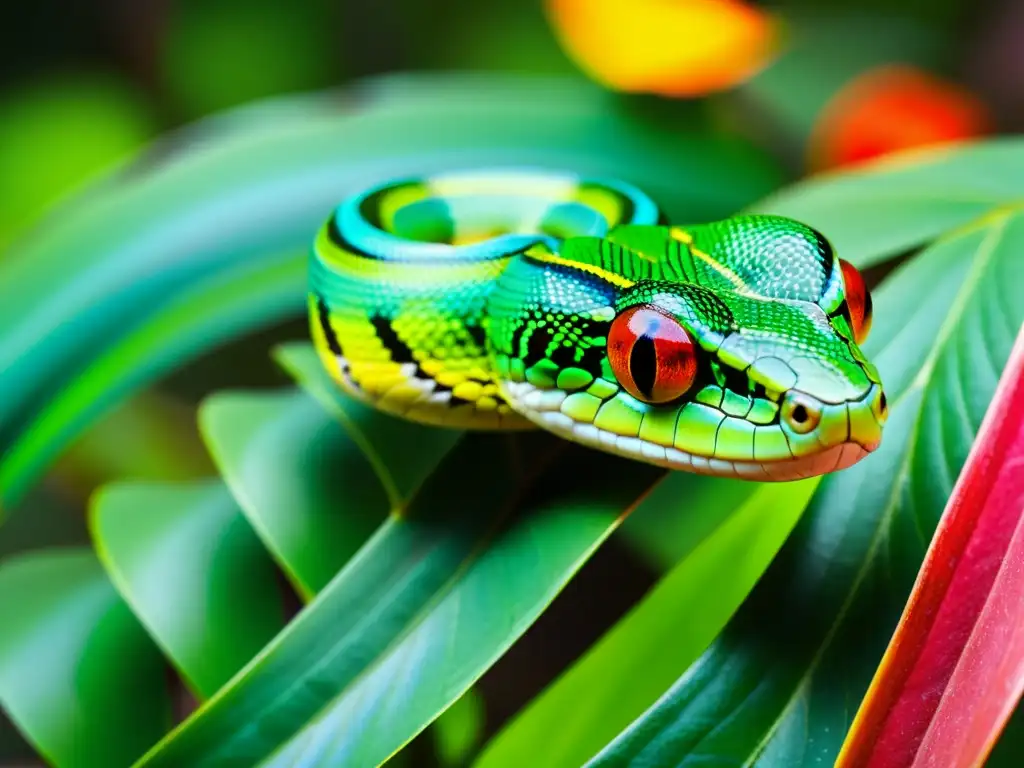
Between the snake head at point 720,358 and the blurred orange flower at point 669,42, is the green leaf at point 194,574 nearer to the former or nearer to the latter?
the snake head at point 720,358

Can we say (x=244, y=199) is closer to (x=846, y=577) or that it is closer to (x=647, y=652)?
(x=647, y=652)

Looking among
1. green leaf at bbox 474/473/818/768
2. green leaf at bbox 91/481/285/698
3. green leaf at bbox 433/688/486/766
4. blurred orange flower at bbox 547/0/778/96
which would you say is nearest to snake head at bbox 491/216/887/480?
green leaf at bbox 474/473/818/768

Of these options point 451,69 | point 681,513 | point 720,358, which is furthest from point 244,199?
point 451,69

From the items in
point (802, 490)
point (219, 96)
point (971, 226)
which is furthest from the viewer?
point (219, 96)

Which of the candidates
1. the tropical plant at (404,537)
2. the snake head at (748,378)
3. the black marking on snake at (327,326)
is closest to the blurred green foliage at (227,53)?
the tropical plant at (404,537)

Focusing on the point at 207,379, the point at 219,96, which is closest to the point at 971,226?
the point at 207,379

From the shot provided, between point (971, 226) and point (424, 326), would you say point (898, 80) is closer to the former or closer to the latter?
point (971, 226)
